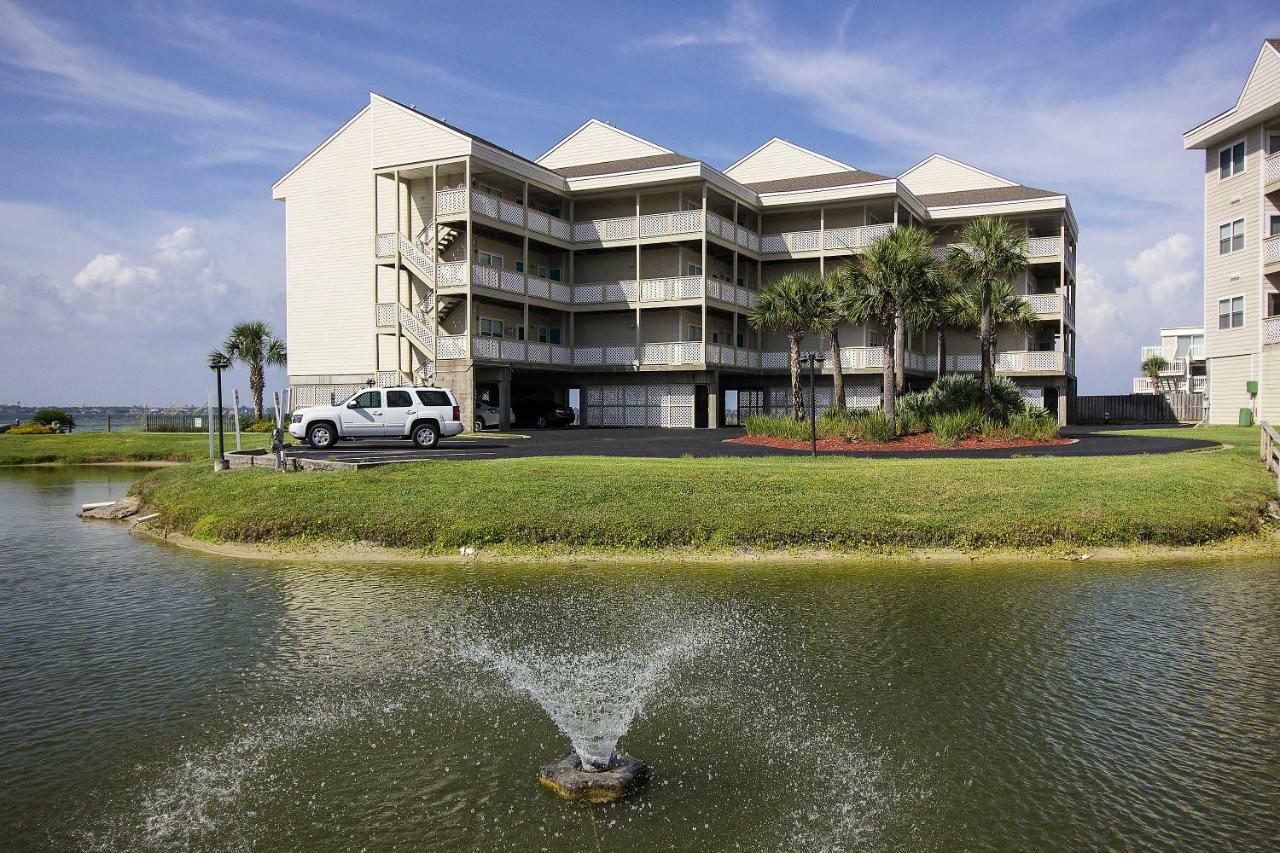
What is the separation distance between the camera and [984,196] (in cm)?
5394

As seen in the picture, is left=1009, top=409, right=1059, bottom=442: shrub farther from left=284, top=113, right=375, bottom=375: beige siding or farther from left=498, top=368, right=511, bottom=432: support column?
left=284, top=113, right=375, bottom=375: beige siding

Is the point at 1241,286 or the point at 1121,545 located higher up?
the point at 1241,286

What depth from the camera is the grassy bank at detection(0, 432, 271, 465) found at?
3694cm

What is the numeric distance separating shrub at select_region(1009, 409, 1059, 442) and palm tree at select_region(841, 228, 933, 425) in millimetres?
3955

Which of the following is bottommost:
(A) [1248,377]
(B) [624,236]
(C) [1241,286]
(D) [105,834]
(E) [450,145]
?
(D) [105,834]

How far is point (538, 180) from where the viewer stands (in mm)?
44469

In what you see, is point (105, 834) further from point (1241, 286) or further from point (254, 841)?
point (1241, 286)

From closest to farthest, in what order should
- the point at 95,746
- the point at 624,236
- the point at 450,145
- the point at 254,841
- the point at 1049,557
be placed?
the point at 254,841, the point at 95,746, the point at 1049,557, the point at 450,145, the point at 624,236

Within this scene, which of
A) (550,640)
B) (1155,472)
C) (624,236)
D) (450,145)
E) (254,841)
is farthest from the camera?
(624,236)

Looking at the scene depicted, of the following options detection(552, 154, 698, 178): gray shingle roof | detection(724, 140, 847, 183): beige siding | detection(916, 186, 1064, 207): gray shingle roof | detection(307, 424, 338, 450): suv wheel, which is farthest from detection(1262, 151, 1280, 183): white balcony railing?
detection(307, 424, 338, 450): suv wheel

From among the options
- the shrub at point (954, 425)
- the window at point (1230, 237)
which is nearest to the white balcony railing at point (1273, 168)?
the window at point (1230, 237)

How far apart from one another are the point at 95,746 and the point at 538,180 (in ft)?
131

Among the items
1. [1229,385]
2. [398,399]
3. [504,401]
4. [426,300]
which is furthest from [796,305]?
[1229,385]

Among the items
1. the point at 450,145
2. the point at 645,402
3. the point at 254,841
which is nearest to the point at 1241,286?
the point at 645,402
